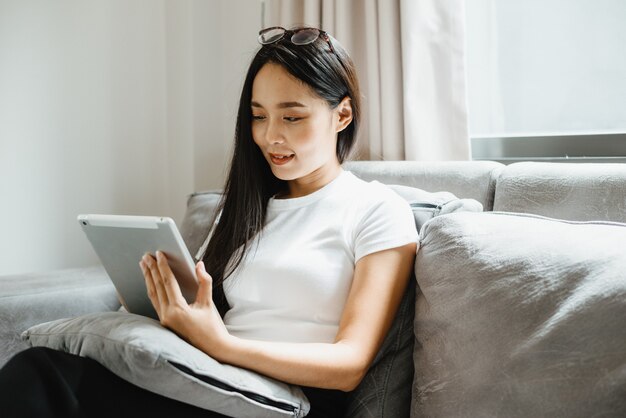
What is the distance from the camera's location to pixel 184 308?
960mm

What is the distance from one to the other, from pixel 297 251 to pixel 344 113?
0.33 meters

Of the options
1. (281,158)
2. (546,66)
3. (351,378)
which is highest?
(546,66)

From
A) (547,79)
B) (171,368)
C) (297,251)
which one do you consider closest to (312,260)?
(297,251)

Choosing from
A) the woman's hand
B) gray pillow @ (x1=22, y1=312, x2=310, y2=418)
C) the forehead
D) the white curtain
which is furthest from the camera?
the white curtain

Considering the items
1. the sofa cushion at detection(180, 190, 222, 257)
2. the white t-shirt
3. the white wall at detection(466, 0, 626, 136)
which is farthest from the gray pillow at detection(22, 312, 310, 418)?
the white wall at detection(466, 0, 626, 136)

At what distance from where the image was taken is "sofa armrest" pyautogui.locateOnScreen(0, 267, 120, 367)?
1.39 meters

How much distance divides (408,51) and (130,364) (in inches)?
48.3

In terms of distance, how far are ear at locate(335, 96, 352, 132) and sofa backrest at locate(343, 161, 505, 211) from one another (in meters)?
0.27

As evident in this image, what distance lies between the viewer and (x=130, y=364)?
0.83 m

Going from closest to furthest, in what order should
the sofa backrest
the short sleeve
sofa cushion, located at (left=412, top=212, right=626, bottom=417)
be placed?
sofa cushion, located at (left=412, top=212, right=626, bottom=417)
the short sleeve
the sofa backrest

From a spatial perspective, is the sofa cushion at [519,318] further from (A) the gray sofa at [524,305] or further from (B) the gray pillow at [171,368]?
(B) the gray pillow at [171,368]

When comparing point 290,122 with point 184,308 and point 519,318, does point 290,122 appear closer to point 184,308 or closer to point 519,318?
point 184,308

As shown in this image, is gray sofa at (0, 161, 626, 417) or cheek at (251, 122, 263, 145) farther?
cheek at (251, 122, 263, 145)

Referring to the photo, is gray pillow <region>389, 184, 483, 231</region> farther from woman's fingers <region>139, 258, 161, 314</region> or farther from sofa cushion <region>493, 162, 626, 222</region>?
woman's fingers <region>139, 258, 161, 314</region>
